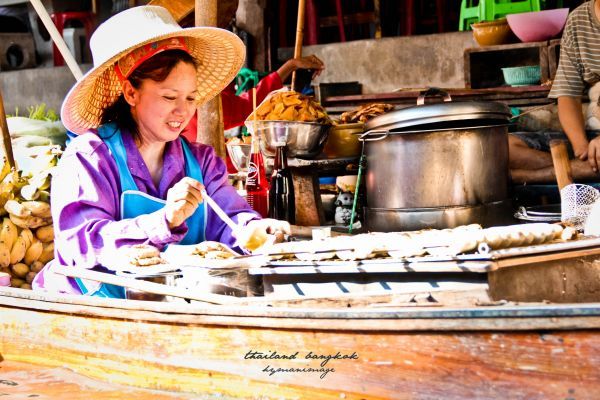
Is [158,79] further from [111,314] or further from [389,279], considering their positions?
[389,279]

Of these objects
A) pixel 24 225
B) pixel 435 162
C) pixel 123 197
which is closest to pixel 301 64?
pixel 435 162

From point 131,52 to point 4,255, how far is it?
1.54 meters

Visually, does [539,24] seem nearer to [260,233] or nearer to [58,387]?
[260,233]

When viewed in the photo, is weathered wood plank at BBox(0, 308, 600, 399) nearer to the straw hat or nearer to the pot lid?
the straw hat

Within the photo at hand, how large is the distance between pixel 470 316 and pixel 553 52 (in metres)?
4.27

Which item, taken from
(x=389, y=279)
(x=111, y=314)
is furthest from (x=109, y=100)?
(x=389, y=279)

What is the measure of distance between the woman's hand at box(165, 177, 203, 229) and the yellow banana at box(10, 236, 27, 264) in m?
1.65

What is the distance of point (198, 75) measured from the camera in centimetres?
377

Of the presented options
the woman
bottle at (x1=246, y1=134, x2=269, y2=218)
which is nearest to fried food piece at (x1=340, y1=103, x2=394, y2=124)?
bottle at (x1=246, y1=134, x2=269, y2=218)

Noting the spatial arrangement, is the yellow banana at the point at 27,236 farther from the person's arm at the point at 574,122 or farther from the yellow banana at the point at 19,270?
the person's arm at the point at 574,122

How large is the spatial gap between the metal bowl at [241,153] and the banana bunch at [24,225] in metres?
0.98

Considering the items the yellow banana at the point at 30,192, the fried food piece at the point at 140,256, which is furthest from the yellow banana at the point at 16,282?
the fried food piece at the point at 140,256

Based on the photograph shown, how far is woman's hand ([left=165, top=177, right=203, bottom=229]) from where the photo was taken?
289cm

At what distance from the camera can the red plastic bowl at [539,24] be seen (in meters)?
6.09
